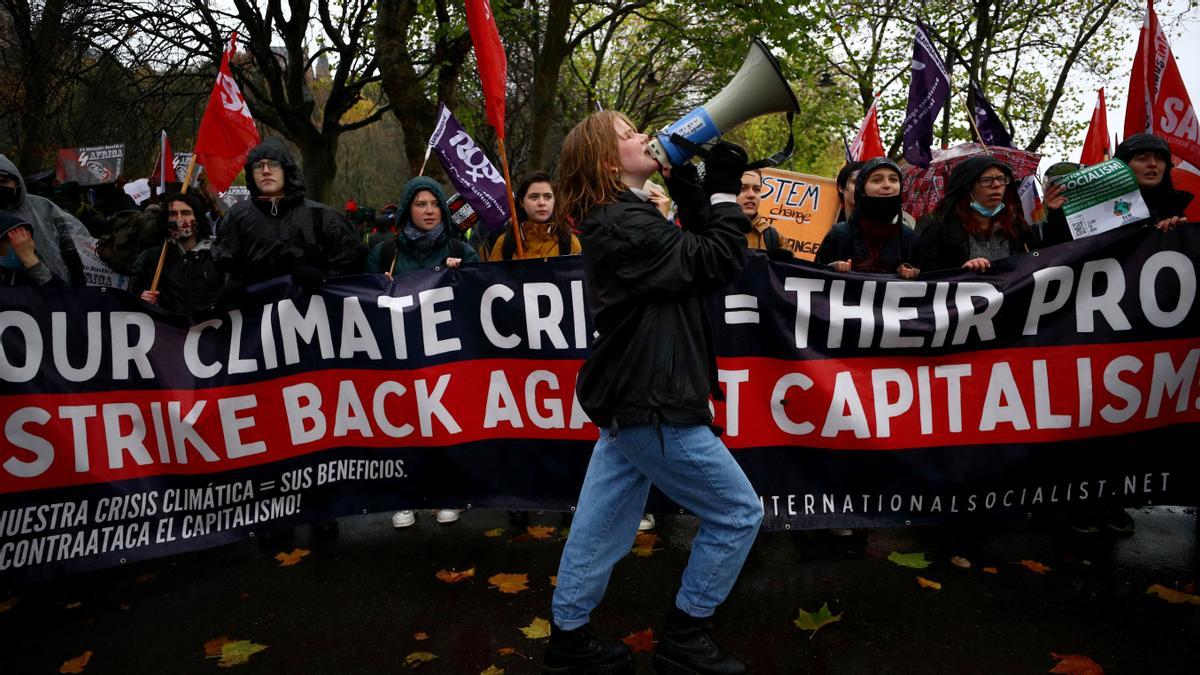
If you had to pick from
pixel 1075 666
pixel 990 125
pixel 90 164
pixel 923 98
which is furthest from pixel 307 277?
pixel 90 164

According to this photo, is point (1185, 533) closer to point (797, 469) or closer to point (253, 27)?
point (797, 469)

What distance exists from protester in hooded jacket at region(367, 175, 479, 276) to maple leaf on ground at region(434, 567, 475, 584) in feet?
6.76

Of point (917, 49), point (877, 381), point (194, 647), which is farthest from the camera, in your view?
point (917, 49)

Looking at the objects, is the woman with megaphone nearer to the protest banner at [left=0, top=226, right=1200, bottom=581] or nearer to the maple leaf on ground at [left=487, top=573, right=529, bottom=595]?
the maple leaf on ground at [left=487, top=573, right=529, bottom=595]

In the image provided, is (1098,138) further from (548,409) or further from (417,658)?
(417,658)

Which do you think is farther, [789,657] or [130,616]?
[130,616]

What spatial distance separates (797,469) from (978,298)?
113 cm

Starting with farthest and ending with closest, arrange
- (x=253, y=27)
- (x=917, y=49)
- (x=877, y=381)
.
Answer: (x=253, y=27)
(x=917, y=49)
(x=877, y=381)

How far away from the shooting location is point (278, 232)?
15.2ft

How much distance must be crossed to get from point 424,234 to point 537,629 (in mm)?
2827

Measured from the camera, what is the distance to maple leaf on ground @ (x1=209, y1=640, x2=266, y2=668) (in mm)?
3246

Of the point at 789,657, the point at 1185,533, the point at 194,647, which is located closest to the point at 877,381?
the point at 789,657

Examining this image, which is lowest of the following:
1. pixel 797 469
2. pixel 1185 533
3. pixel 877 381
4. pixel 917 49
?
pixel 1185 533

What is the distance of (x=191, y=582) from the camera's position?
4.07 m
